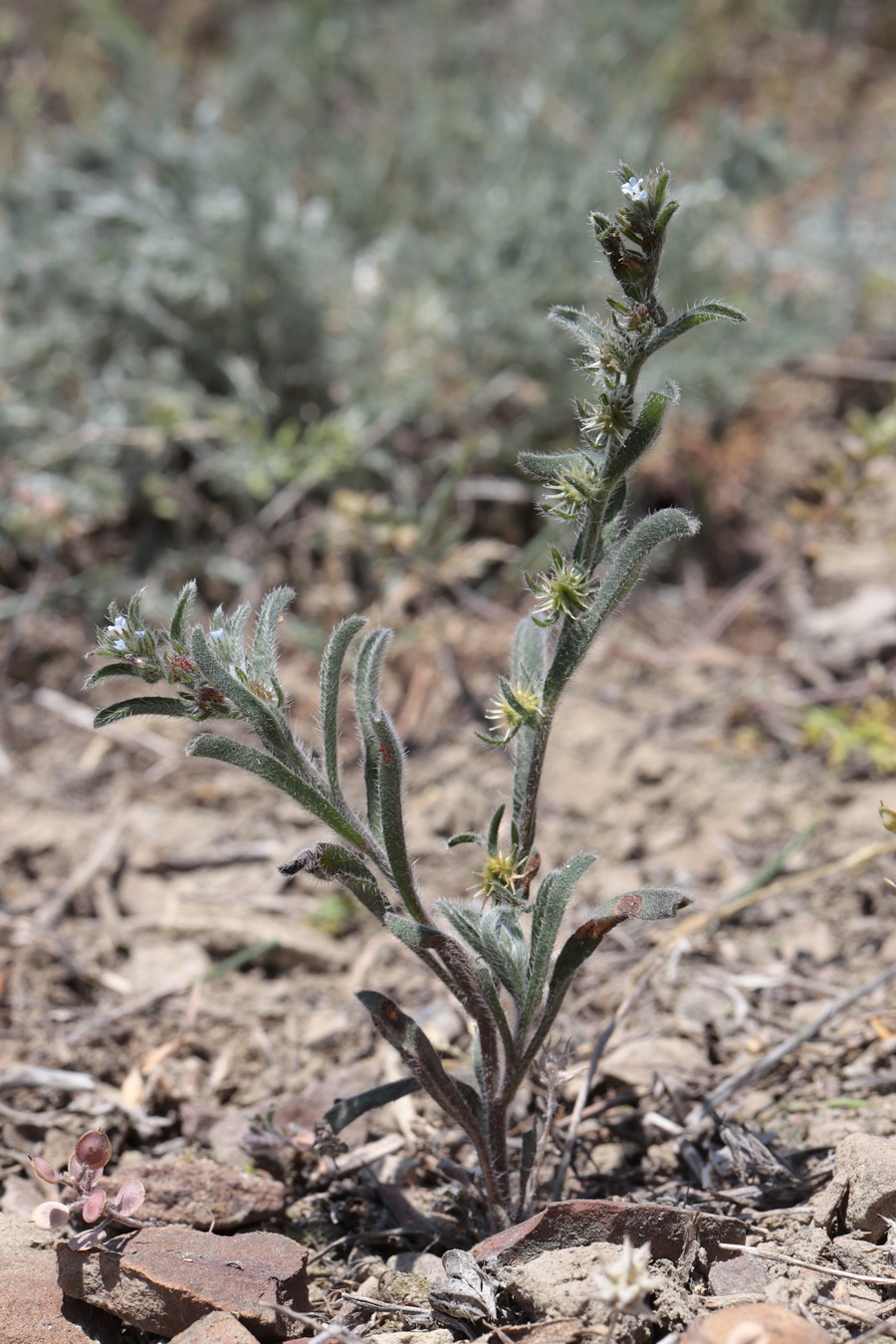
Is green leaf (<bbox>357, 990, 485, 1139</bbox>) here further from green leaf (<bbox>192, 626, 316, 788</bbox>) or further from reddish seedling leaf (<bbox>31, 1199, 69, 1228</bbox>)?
reddish seedling leaf (<bbox>31, 1199, 69, 1228</bbox>)

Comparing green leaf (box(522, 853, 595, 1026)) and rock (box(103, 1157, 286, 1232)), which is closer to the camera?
green leaf (box(522, 853, 595, 1026))

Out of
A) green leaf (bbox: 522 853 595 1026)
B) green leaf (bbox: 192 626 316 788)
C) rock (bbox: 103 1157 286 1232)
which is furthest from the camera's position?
rock (bbox: 103 1157 286 1232)

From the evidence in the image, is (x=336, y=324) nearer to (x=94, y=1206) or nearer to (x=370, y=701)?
(x=370, y=701)

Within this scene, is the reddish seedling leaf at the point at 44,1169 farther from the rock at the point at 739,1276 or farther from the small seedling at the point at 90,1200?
the rock at the point at 739,1276

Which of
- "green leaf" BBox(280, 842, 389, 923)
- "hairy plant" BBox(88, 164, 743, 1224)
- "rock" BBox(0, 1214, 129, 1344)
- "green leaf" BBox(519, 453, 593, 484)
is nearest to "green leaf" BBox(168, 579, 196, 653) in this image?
"hairy plant" BBox(88, 164, 743, 1224)

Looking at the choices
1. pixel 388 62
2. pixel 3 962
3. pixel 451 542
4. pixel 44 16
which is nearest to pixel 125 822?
pixel 3 962
